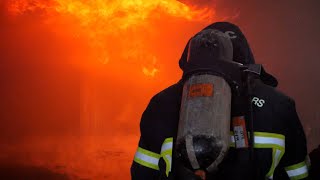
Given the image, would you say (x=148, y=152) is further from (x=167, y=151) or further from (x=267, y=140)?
(x=267, y=140)

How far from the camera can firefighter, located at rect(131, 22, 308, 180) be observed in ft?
6.11

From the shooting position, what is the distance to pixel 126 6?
17719mm

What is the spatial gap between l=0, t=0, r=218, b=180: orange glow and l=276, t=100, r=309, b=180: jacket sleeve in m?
15.3

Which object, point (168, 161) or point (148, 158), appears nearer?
point (168, 161)

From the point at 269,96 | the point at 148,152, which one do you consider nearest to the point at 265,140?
the point at 269,96

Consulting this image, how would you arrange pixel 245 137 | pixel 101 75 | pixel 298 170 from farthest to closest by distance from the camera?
pixel 101 75, pixel 298 170, pixel 245 137

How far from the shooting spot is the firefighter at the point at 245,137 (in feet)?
6.11

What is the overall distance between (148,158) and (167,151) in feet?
0.95

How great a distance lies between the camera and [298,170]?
7.01 feet

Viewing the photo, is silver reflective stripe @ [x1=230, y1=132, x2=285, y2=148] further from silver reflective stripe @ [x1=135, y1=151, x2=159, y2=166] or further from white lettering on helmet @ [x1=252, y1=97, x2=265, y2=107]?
silver reflective stripe @ [x1=135, y1=151, x2=159, y2=166]

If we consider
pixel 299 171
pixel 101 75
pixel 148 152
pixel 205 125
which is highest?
pixel 101 75

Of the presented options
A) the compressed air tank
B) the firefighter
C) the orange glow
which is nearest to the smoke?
the orange glow

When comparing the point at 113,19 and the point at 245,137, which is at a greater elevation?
the point at 113,19

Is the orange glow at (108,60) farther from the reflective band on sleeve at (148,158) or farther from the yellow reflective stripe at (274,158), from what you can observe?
the yellow reflective stripe at (274,158)
